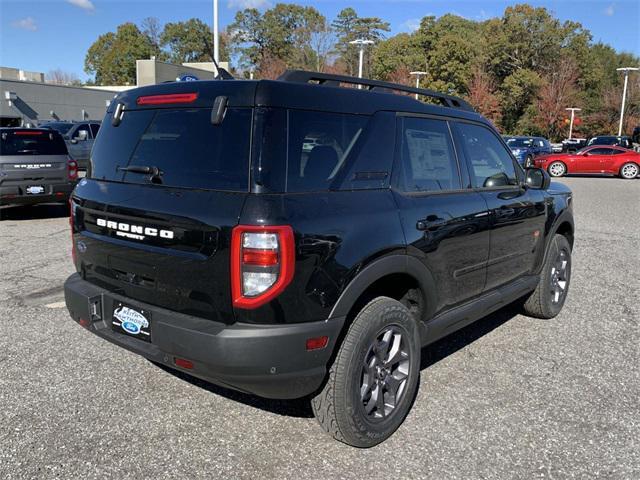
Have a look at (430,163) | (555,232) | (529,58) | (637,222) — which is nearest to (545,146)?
(637,222)

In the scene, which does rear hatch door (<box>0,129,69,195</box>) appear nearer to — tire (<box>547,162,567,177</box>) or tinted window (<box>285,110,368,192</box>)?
tinted window (<box>285,110,368,192</box>)

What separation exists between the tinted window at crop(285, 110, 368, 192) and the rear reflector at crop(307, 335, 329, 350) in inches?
28.3

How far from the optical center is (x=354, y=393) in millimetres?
2836

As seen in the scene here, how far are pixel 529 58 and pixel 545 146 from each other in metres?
33.1

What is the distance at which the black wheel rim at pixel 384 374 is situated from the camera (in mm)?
2973

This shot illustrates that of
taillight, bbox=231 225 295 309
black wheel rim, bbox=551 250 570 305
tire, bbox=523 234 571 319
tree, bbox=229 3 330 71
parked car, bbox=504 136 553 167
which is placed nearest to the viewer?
taillight, bbox=231 225 295 309

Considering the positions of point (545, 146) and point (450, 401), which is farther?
point (545, 146)

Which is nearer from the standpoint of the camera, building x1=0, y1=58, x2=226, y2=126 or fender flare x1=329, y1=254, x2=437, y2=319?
fender flare x1=329, y1=254, x2=437, y2=319

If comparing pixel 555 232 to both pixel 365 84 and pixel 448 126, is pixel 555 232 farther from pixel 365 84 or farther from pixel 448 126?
pixel 365 84

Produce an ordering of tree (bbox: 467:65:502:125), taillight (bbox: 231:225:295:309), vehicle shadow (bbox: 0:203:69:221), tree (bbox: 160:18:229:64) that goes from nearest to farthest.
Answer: taillight (bbox: 231:225:295:309)
vehicle shadow (bbox: 0:203:69:221)
tree (bbox: 467:65:502:125)
tree (bbox: 160:18:229:64)

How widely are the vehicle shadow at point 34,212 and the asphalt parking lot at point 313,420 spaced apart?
250 inches

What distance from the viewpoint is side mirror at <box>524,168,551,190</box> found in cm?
463

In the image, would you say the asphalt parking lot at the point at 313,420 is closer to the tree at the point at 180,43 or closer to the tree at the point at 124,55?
the tree at the point at 180,43

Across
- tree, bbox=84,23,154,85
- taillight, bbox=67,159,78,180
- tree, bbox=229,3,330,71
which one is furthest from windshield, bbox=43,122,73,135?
tree, bbox=84,23,154,85
